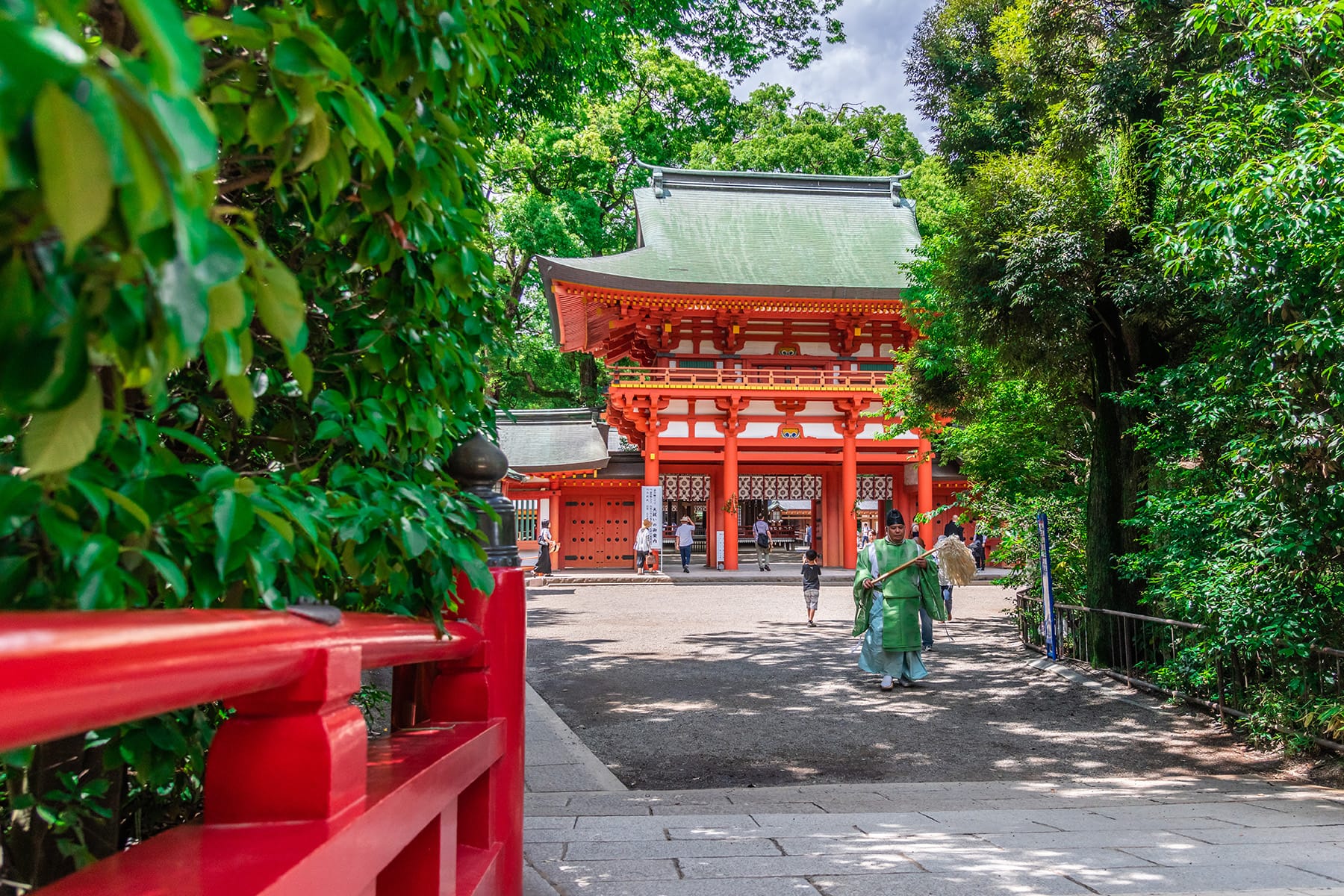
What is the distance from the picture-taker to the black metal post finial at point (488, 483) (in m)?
1.93

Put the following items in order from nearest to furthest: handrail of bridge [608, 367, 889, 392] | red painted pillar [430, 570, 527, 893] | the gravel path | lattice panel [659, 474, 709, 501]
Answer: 1. red painted pillar [430, 570, 527, 893]
2. the gravel path
3. handrail of bridge [608, 367, 889, 392]
4. lattice panel [659, 474, 709, 501]

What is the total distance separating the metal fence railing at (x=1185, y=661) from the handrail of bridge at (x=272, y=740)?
4655mm

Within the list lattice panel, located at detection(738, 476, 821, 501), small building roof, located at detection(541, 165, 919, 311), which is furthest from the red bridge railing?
lattice panel, located at detection(738, 476, 821, 501)

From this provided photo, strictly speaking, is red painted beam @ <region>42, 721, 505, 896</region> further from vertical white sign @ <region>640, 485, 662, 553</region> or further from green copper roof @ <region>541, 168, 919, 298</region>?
vertical white sign @ <region>640, 485, 662, 553</region>

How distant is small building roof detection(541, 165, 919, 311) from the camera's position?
18.2 meters

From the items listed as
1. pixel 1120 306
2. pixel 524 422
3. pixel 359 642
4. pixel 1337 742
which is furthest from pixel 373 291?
pixel 524 422

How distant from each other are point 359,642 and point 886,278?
19761 mm

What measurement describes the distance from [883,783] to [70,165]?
15.8 ft

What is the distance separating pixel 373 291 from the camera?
4.46 ft

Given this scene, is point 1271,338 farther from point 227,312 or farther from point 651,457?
point 651,457

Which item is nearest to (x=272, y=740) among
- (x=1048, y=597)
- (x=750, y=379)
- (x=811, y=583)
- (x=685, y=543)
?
(x=1048, y=597)

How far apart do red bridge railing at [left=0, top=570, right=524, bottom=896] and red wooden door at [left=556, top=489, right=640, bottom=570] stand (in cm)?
1847

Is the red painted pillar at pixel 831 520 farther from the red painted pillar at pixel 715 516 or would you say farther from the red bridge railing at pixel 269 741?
the red bridge railing at pixel 269 741

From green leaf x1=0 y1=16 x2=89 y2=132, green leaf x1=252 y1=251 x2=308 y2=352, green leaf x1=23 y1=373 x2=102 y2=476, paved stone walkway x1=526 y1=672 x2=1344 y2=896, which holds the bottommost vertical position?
paved stone walkway x1=526 y1=672 x2=1344 y2=896
